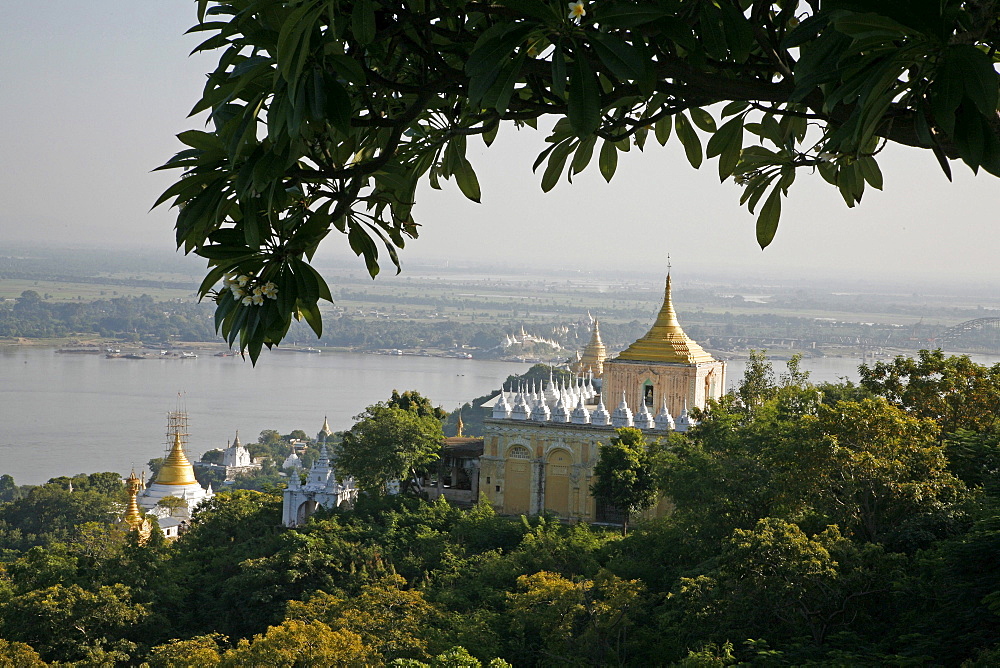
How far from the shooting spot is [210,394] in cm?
5831

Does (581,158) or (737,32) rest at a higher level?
(737,32)

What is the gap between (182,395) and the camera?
5562cm

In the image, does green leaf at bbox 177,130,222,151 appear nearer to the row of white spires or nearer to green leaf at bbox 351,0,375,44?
green leaf at bbox 351,0,375,44

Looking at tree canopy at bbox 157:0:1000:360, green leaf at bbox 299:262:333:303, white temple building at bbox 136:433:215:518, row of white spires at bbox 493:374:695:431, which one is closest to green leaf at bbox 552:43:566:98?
tree canopy at bbox 157:0:1000:360

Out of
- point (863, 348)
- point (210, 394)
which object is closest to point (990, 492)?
point (863, 348)

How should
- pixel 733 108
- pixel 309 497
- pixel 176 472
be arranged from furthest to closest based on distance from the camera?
pixel 176 472 < pixel 309 497 < pixel 733 108

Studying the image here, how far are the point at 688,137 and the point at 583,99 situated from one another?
0.66 m

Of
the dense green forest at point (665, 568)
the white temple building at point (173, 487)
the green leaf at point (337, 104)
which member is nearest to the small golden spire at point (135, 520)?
the dense green forest at point (665, 568)

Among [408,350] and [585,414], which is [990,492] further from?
[408,350]

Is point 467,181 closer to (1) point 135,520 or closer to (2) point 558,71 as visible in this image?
(2) point 558,71

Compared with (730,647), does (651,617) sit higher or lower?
lower

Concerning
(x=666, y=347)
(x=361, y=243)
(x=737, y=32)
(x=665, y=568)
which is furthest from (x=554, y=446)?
(x=737, y=32)

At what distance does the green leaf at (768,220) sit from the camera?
6.18ft

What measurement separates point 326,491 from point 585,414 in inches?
157
